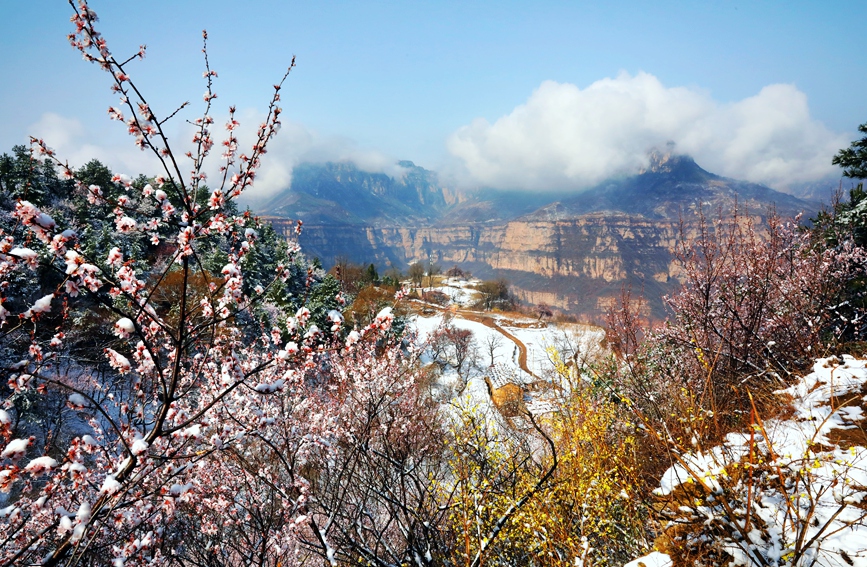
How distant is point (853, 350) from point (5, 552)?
1411 cm

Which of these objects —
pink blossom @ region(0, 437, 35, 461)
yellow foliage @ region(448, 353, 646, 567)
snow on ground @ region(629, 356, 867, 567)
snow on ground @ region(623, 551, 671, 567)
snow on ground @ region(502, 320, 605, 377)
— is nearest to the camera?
pink blossom @ region(0, 437, 35, 461)

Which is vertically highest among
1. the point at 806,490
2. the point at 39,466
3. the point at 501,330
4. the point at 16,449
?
the point at 16,449

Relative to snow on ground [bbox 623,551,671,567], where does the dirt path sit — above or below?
below

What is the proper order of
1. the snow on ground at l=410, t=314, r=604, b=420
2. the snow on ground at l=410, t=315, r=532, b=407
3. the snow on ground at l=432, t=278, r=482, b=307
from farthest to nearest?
the snow on ground at l=432, t=278, r=482, b=307
the snow on ground at l=410, t=315, r=532, b=407
the snow on ground at l=410, t=314, r=604, b=420

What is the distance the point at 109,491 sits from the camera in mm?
2455

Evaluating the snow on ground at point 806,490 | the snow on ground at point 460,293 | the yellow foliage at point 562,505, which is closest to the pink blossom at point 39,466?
the yellow foliage at point 562,505

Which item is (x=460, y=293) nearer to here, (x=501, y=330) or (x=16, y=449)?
(x=501, y=330)

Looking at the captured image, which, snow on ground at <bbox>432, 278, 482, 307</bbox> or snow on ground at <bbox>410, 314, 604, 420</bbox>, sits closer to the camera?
snow on ground at <bbox>410, 314, 604, 420</bbox>

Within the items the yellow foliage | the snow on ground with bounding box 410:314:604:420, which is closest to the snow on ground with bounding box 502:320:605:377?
the snow on ground with bounding box 410:314:604:420

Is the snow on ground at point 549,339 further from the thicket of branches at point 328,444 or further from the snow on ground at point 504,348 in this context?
the thicket of branches at point 328,444

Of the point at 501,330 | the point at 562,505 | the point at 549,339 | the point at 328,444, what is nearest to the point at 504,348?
the point at 549,339

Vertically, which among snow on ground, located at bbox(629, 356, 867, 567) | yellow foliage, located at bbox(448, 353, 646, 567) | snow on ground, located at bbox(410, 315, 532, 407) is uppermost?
snow on ground, located at bbox(629, 356, 867, 567)

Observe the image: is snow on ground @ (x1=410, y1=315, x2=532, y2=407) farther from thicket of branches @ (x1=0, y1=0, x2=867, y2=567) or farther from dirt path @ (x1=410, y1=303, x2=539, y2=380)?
thicket of branches @ (x1=0, y1=0, x2=867, y2=567)

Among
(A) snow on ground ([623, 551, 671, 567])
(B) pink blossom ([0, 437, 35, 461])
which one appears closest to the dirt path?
(A) snow on ground ([623, 551, 671, 567])
